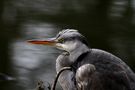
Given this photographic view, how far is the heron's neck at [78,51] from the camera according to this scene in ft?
18.7

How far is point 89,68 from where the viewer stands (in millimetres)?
5527

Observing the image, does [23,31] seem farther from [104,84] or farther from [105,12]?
[104,84]

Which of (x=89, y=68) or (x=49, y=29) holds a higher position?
(x=89, y=68)

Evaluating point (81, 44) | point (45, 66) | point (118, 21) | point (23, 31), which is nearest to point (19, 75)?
point (45, 66)

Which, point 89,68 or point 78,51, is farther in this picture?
point 78,51

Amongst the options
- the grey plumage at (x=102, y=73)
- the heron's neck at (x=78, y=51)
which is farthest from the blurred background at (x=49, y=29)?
the grey plumage at (x=102, y=73)

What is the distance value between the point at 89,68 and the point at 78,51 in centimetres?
28

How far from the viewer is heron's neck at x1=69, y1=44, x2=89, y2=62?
5.70m

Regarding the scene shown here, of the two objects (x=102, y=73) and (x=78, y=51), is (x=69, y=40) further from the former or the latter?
(x=102, y=73)

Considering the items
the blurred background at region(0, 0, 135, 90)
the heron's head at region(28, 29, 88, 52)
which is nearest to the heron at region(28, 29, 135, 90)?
the heron's head at region(28, 29, 88, 52)

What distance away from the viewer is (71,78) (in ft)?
19.0

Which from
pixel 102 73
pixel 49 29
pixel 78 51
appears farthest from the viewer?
pixel 49 29

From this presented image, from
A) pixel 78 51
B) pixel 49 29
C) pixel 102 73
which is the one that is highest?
pixel 78 51

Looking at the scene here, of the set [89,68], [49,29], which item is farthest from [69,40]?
[49,29]
